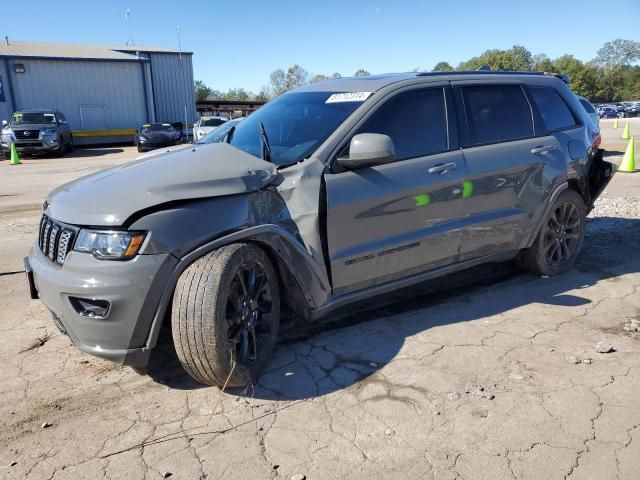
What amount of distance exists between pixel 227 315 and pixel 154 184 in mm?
831

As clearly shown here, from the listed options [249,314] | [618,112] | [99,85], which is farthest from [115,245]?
[618,112]

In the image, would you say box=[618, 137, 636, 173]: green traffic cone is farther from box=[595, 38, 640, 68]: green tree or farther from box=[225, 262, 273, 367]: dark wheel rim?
box=[595, 38, 640, 68]: green tree

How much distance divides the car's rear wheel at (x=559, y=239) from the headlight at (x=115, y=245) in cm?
354

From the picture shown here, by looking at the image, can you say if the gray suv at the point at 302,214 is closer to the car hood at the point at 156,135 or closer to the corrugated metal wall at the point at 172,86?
the car hood at the point at 156,135

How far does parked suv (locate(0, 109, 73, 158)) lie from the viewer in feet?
66.3

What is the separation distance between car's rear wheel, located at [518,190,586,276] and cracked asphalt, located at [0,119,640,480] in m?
0.53

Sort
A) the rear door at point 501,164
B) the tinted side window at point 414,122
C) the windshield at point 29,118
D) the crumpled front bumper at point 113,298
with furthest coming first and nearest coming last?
the windshield at point 29,118 < the rear door at point 501,164 < the tinted side window at point 414,122 < the crumpled front bumper at point 113,298

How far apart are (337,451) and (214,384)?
0.83m

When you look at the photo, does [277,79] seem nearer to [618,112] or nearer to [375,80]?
[618,112]

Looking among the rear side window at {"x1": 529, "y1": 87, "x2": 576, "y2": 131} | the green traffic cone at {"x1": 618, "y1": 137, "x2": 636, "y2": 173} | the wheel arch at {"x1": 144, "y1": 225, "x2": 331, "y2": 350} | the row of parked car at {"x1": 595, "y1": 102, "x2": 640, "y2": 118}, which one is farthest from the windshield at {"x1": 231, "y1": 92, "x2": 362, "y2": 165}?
the row of parked car at {"x1": 595, "y1": 102, "x2": 640, "y2": 118}

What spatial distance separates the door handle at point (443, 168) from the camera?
372 cm

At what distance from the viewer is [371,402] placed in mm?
2875

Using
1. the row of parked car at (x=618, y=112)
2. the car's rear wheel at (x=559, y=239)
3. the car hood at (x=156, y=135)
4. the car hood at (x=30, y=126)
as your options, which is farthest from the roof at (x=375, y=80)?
the row of parked car at (x=618, y=112)

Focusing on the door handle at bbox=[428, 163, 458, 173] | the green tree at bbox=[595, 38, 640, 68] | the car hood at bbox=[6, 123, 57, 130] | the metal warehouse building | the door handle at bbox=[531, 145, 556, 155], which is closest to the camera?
the door handle at bbox=[428, 163, 458, 173]
